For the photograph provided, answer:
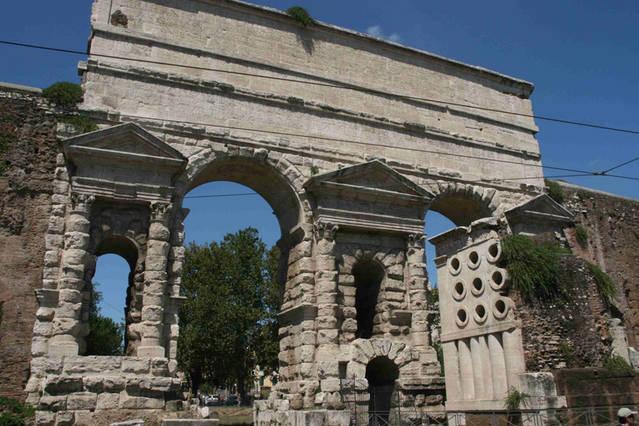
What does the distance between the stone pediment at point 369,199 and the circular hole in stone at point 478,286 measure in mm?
3508

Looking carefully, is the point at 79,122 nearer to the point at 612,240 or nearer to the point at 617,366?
the point at 617,366

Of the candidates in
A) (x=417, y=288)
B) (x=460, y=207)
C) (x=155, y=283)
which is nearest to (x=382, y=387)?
(x=417, y=288)

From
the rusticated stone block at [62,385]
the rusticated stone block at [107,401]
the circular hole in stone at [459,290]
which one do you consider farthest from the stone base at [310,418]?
the rusticated stone block at [62,385]

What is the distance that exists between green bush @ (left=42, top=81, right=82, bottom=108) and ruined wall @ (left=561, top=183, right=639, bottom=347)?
14.6 metres

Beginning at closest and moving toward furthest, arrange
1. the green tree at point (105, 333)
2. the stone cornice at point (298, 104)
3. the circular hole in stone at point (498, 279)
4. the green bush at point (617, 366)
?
the green bush at point (617, 366) → the circular hole in stone at point (498, 279) → the stone cornice at point (298, 104) → the green tree at point (105, 333)

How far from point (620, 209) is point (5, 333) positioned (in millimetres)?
19032

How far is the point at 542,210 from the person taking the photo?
53.3ft

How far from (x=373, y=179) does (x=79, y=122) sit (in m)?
7.00

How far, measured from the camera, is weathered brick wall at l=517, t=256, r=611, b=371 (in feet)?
33.0

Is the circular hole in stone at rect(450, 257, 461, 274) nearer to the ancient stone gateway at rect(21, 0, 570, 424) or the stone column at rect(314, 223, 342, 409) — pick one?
the ancient stone gateway at rect(21, 0, 570, 424)

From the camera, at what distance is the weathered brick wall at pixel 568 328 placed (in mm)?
10070

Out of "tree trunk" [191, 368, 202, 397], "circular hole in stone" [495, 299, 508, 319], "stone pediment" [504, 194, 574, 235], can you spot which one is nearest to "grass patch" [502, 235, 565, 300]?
"circular hole in stone" [495, 299, 508, 319]

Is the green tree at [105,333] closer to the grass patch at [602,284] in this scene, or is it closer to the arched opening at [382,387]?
the arched opening at [382,387]

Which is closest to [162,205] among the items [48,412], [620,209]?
[48,412]
